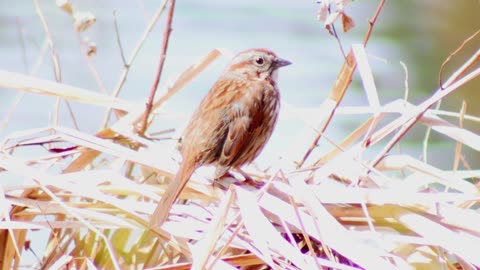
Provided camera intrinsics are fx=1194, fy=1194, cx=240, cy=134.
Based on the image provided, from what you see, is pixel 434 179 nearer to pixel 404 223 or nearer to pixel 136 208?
pixel 404 223

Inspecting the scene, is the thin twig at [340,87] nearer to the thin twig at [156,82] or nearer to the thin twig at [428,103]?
the thin twig at [428,103]

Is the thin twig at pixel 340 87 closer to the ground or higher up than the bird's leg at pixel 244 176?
higher up

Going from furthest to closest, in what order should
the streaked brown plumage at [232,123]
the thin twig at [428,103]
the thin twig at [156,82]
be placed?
the streaked brown plumage at [232,123]
the thin twig at [156,82]
the thin twig at [428,103]

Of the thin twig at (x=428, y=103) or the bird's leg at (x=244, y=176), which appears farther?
the bird's leg at (x=244, y=176)

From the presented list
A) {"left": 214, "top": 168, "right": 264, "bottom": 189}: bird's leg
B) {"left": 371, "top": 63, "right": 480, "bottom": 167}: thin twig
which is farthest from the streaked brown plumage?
{"left": 371, "top": 63, "right": 480, "bottom": 167}: thin twig

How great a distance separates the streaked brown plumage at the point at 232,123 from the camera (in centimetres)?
404

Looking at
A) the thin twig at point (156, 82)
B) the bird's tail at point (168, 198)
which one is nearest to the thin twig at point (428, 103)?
the bird's tail at point (168, 198)

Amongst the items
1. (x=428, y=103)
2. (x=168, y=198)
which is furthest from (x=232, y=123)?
(x=428, y=103)

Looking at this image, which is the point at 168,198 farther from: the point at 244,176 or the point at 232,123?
the point at 232,123

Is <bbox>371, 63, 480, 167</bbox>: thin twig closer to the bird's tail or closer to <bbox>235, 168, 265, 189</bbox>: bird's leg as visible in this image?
<bbox>235, 168, 265, 189</bbox>: bird's leg

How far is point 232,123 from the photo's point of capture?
4.21 m

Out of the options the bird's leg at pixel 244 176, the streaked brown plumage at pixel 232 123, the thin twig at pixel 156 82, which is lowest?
the bird's leg at pixel 244 176

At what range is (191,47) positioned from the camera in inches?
299

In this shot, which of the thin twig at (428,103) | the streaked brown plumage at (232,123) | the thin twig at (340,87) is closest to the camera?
the thin twig at (428,103)
